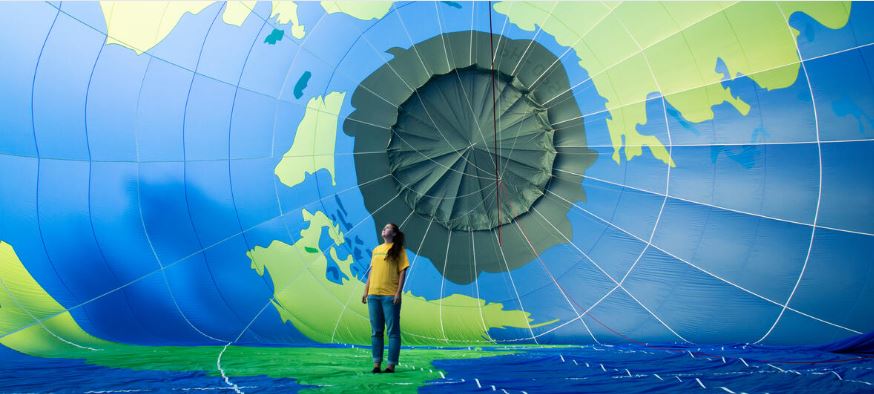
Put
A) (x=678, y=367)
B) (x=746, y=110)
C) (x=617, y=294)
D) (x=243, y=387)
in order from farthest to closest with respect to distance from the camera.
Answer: (x=617, y=294), (x=746, y=110), (x=678, y=367), (x=243, y=387)

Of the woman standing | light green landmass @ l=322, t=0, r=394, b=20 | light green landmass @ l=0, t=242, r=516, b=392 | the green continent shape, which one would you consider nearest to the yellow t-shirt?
the woman standing

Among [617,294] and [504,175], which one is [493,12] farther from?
[617,294]

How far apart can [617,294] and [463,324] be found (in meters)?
0.99

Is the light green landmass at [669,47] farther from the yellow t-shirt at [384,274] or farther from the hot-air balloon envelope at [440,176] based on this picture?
the yellow t-shirt at [384,274]

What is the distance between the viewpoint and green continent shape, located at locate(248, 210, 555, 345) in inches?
211

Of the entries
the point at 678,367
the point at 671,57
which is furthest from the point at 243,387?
the point at 671,57

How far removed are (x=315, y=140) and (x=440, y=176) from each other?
0.83 meters

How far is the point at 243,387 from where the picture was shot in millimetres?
3693

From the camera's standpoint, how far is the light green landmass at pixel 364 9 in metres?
5.23

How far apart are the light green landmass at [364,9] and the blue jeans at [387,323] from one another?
194cm

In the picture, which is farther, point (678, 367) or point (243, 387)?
point (678, 367)

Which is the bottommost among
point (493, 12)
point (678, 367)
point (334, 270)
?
point (678, 367)

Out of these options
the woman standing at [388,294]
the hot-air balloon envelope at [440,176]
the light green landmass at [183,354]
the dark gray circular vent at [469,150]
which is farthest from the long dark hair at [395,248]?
the dark gray circular vent at [469,150]

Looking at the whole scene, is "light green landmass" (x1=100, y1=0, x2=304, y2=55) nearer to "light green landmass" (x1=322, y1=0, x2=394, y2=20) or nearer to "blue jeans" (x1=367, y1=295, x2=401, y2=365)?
"light green landmass" (x1=322, y1=0, x2=394, y2=20)
